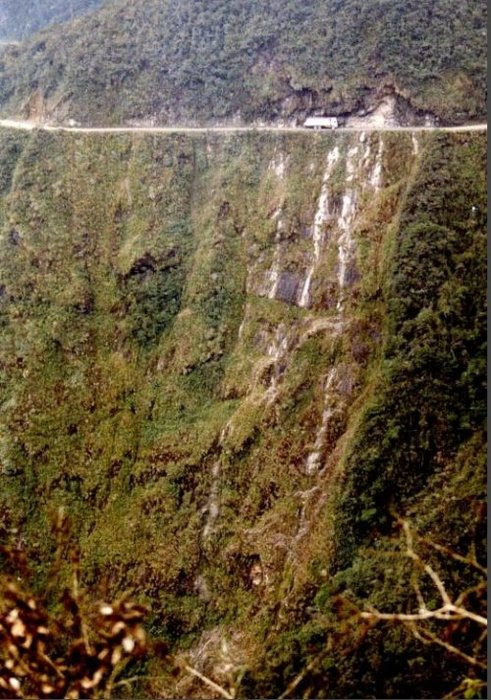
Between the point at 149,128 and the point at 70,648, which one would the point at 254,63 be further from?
the point at 70,648

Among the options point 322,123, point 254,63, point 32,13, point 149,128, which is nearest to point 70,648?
point 322,123

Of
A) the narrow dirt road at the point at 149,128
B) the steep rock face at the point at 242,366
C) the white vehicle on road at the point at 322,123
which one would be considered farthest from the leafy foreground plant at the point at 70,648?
the white vehicle on road at the point at 322,123

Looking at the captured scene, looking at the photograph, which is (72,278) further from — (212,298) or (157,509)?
(157,509)

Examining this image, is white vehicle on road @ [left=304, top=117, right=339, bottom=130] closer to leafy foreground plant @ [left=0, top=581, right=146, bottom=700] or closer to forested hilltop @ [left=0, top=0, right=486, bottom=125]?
forested hilltop @ [left=0, top=0, right=486, bottom=125]

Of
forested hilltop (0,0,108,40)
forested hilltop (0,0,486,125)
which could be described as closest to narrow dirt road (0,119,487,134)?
forested hilltop (0,0,486,125)

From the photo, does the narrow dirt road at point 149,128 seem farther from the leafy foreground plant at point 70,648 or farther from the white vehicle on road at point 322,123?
the leafy foreground plant at point 70,648

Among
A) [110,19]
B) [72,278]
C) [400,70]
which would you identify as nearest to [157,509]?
[72,278]
